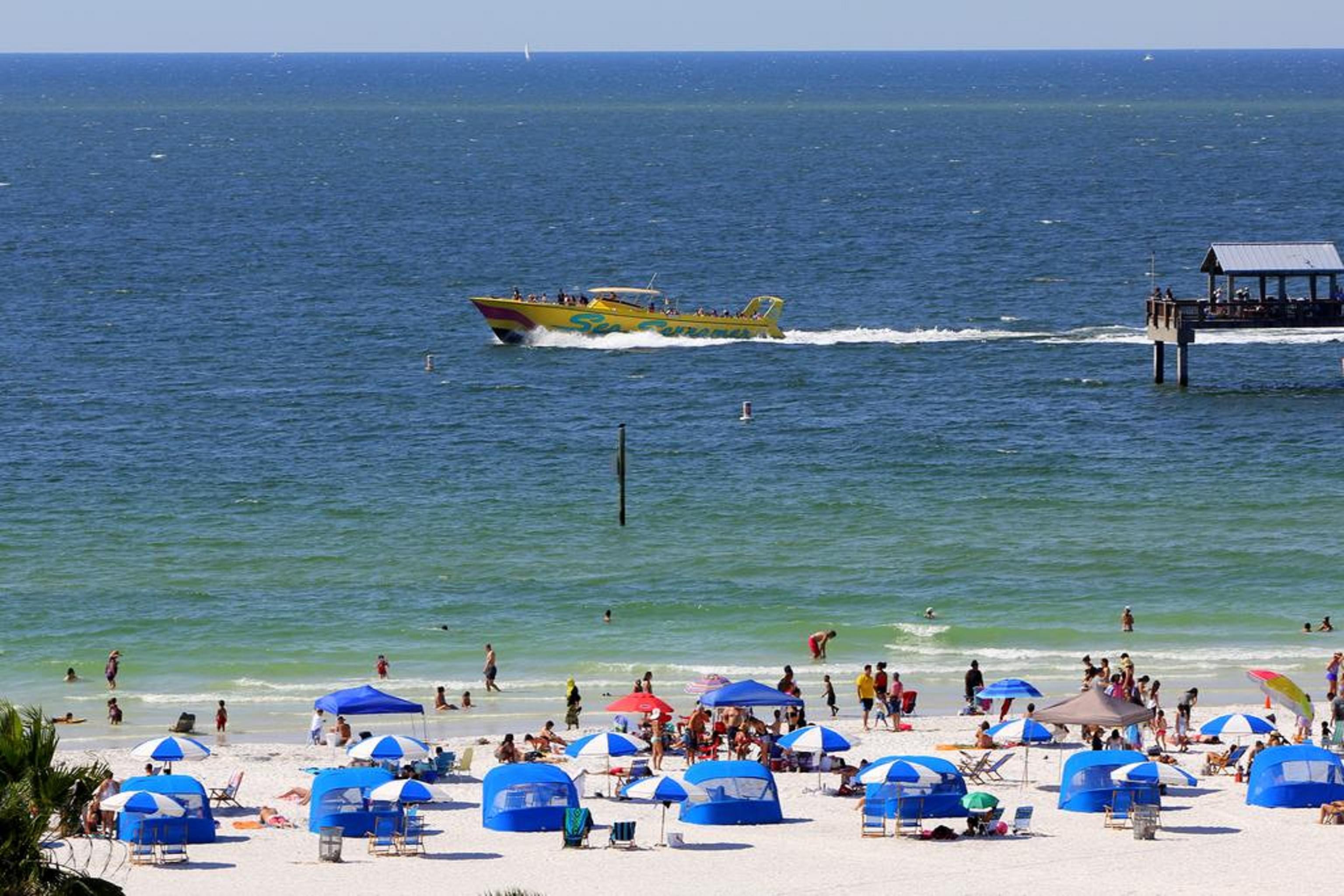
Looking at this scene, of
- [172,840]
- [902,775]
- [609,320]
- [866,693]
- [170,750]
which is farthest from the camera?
[609,320]

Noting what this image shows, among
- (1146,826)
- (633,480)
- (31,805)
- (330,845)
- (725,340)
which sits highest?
(725,340)

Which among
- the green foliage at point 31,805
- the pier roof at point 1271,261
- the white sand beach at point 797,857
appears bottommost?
the white sand beach at point 797,857

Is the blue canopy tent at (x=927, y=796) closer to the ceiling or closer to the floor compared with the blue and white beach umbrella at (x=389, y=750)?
closer to the floor

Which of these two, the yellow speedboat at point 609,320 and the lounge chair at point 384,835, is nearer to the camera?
the lounge chair at point 384,835

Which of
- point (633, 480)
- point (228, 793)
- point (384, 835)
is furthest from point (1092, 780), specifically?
point (633, 480)

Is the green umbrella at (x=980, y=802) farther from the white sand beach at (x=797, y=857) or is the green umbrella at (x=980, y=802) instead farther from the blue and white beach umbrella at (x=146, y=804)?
the blue and white beach umbrella at (x=146, y=804)

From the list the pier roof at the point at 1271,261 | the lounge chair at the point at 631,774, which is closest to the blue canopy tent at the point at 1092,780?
the lounge chair at the point at 631,774

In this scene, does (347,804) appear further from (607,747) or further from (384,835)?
(607,747)

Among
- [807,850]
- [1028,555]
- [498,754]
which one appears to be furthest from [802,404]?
[807,850]
